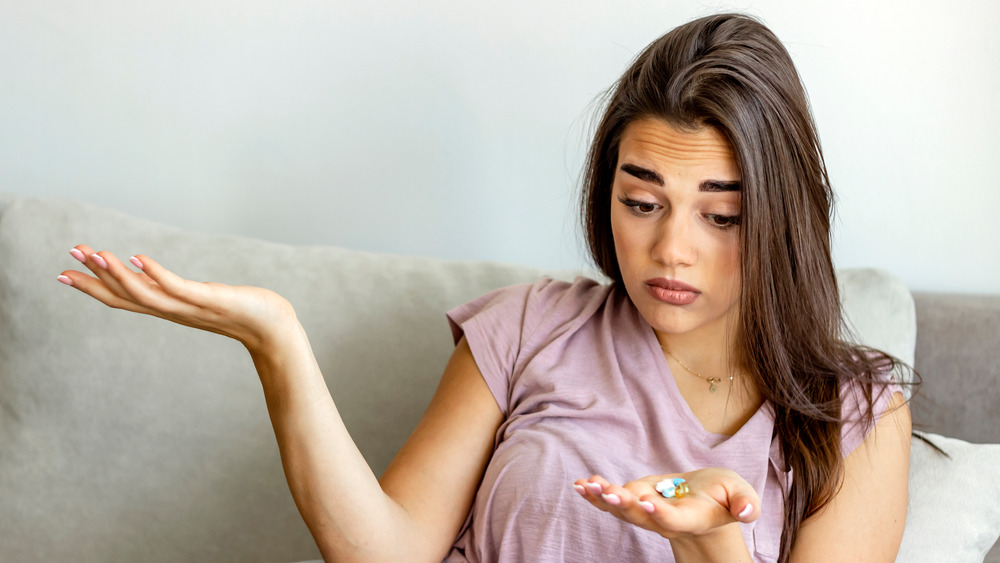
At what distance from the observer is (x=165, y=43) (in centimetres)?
179

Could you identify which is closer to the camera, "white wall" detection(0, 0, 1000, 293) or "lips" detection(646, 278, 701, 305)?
"lips" detection(646, 278, 701, 305)

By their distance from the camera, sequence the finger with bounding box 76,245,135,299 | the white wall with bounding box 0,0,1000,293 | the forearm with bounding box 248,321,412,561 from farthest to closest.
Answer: the white wall with bounding box 0,0,1000,293 < the forearm with bounding box 248,321,412,561 < the finger with bounding box 76,245,135,299

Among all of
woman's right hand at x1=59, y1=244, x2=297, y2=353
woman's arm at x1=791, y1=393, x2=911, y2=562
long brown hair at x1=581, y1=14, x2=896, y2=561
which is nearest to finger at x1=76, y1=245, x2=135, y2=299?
woman's right hand at x1=59, y1=244, x2=297, y2=353

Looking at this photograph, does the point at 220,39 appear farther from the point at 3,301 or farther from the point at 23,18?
the point at 3,301

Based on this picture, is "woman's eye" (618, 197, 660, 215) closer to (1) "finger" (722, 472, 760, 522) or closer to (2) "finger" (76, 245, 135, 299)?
(1) "finger" (722, 472, 760, 522)

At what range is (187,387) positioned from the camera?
1.42 metres

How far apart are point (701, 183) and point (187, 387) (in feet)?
2.93

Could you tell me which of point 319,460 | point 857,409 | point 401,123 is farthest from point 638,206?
point 401,123

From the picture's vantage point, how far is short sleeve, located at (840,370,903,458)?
45.2 inches

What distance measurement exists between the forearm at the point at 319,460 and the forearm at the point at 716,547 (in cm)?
36

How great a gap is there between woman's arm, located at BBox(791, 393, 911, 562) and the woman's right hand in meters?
0.72

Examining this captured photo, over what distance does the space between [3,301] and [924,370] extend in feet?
5.18

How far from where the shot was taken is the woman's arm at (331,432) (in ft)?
2.63

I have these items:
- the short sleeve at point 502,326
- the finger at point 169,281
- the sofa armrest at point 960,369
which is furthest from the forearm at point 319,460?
the sofa armrest at point 960,369
